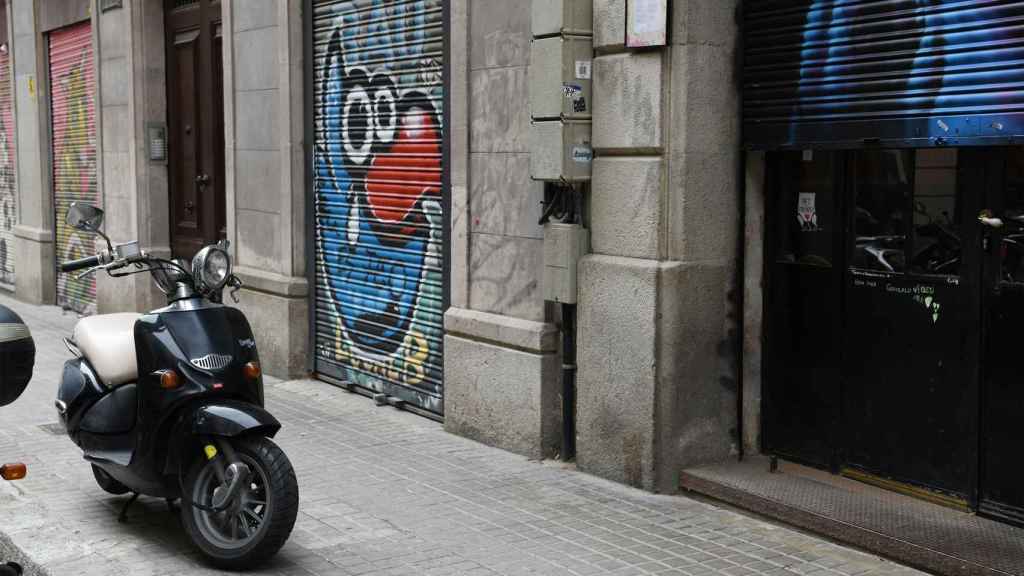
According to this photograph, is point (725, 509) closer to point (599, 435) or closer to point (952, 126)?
point (599, 435)

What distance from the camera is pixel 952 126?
5.48 metres

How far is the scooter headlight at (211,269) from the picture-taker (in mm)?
5641

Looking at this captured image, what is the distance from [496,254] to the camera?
7836 mm

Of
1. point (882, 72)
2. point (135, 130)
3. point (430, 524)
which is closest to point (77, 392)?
point (430, 524)

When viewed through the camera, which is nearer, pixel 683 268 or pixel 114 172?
pixel 683 268

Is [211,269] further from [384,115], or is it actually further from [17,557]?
[384,115]

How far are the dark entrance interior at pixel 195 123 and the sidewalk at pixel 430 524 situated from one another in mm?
4606

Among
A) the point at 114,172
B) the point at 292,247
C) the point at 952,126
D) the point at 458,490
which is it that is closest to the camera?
the point at 952,126

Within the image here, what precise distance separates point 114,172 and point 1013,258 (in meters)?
10.6

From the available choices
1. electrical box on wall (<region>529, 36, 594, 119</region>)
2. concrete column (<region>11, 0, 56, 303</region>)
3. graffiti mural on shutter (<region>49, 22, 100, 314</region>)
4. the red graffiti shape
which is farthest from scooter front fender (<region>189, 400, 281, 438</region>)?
concrete column (<region>11, 0, 56, 303</region>)

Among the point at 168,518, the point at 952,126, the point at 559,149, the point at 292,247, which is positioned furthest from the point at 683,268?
A: the point at 292,247

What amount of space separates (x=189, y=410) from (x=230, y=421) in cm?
36

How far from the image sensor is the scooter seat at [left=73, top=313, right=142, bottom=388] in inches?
228

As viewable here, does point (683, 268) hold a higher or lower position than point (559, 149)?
lower
